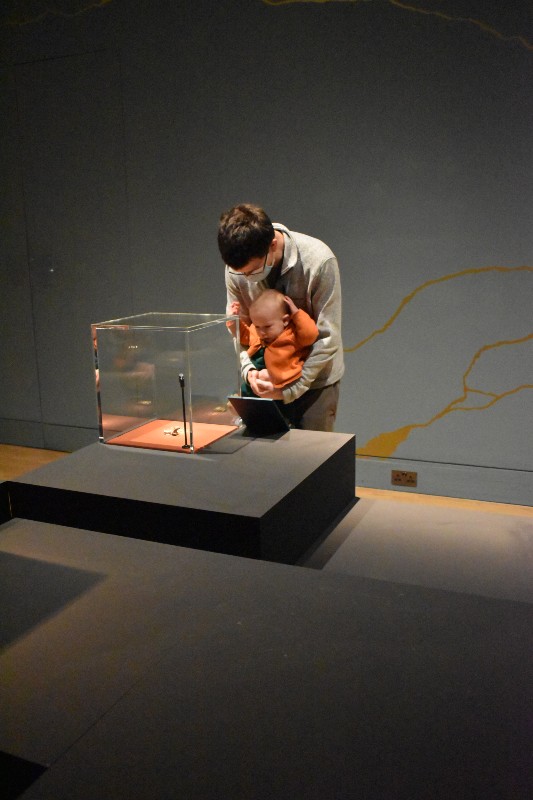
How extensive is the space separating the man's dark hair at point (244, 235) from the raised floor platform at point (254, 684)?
0.85 m

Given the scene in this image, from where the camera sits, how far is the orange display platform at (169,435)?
6.31ft

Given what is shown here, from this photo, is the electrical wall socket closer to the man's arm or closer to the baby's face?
the man's arm

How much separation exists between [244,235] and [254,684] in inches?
47.0

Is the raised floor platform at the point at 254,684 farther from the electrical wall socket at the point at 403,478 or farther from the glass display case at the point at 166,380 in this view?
the electrical wall socket at the point at 403,478

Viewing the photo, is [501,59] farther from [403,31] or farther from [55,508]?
[55,508]

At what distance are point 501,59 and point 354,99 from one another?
0.61 meters

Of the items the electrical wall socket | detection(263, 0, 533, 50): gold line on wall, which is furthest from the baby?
detection(263, 0, 533, 50): gold line on wall

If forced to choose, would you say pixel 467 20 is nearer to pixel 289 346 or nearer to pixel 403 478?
pixel 289 346

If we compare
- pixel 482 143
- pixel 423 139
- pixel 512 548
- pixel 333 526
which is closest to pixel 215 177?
pixel 423 139

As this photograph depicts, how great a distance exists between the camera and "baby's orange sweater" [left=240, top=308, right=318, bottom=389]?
80.7 inches

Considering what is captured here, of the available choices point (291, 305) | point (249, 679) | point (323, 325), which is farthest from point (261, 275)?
point (249, 679)

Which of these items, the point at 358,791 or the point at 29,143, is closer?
the point at 358,791

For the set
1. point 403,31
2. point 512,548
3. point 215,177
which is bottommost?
point 512,548

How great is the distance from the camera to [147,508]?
1.53 meters
